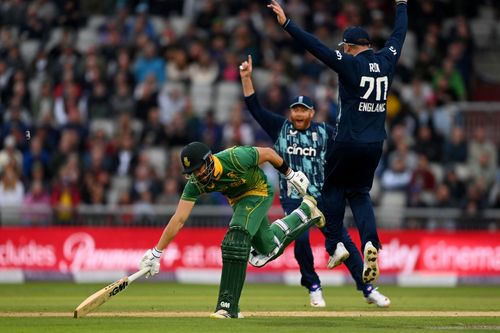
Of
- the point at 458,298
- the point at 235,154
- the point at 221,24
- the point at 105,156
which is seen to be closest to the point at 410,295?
the point at 458,298

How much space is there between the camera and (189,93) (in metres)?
25.8

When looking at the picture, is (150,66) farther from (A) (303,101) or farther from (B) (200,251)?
(A) (303,101)

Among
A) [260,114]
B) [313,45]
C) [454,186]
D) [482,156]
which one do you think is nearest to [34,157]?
[454,186]

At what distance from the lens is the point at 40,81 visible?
87.8 feet

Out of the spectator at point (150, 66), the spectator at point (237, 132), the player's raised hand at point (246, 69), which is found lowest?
the spectator at point (237, 132)

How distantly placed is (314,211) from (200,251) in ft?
31.2

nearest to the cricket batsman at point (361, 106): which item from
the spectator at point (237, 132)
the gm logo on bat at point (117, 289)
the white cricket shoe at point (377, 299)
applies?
the white cricket shoe at point (377, 299)

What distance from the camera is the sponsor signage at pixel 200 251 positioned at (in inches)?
907

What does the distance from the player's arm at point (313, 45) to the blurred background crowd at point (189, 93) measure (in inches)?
408

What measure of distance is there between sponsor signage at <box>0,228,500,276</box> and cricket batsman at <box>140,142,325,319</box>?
31.0 feet

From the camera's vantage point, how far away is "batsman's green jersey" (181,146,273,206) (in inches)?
501

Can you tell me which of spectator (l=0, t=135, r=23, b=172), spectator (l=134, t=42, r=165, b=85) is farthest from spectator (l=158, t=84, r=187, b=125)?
spectator (l=0, t=135, r=23, b=172)

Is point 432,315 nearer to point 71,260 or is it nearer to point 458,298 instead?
point 458,298

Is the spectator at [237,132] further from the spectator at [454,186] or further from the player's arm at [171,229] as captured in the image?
the player's arm at [171,229]
